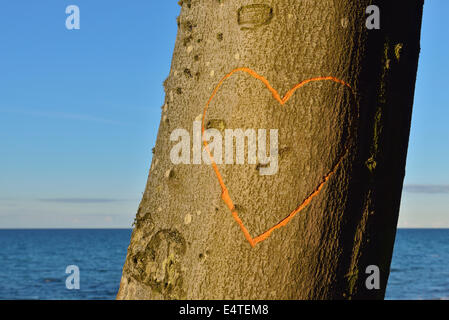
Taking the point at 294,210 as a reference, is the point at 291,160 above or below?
above

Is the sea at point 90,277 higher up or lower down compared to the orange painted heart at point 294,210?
lower down

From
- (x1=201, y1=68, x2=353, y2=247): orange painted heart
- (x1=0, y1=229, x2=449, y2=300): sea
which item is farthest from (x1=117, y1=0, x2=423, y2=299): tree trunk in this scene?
(x1=0, y1=229, x2=449, y2=300): sea

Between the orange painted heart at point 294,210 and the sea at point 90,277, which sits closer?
the orange painted heart at point 294,210

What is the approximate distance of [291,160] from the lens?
1652mm

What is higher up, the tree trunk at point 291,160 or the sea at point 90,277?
the tree trunk at point 291,160

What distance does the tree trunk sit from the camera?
166 centimetres

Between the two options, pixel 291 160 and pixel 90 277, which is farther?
pixel 90 277

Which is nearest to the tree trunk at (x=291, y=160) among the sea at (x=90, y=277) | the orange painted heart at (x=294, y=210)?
the orange painted heart at (x=294, y=210)

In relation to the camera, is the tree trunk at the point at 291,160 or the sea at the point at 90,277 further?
the sea at the point at 90,277

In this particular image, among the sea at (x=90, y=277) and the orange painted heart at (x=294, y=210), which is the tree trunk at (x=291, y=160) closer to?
the orange painted heart at (x=294, y=210)

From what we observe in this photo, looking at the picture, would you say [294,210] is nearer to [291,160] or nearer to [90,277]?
[291,160]

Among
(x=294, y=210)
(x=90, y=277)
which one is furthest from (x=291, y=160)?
(x=90, y=277)

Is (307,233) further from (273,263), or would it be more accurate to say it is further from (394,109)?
(394,109)

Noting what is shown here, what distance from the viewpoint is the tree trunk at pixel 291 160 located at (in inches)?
65.2
